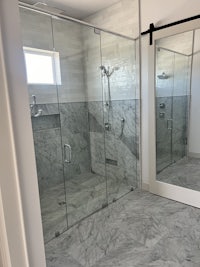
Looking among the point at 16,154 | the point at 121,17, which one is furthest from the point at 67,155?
the point at 16,154

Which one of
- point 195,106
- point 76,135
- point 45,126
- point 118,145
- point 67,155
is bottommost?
point 67,155

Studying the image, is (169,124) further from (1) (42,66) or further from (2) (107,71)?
(1) (42,66)

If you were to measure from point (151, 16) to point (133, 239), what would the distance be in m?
2.63

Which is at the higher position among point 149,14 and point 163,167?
point 149,14

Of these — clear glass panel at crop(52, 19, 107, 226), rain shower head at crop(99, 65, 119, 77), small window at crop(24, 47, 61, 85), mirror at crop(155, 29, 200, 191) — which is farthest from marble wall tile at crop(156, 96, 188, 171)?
small window at crop(24, 47, 61, 85)

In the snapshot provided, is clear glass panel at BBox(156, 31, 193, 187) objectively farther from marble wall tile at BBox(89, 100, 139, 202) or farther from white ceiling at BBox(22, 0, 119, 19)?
white ceiling at BBox(22, 0, 119, 19)

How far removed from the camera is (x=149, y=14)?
259 cm

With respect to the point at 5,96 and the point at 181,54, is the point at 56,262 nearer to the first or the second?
the point at 5,96

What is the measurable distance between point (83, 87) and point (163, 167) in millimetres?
1876

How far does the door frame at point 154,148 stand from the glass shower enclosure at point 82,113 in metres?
0.25

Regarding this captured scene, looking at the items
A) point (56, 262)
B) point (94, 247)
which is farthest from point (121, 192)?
point (56, 262)

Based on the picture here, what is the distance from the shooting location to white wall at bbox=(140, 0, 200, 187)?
227 centimetres

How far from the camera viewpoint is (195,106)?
2.50 meters

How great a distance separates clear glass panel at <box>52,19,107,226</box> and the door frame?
0.80 meters
